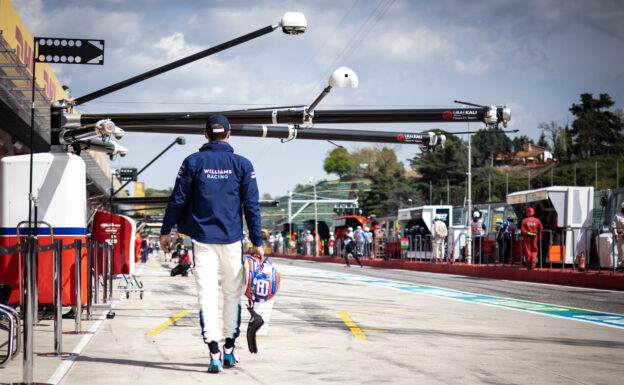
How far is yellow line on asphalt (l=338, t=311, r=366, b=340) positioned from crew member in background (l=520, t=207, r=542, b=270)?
36.2 ft

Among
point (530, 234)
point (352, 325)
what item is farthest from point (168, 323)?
point (530, 234)

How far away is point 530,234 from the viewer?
20.3 metres

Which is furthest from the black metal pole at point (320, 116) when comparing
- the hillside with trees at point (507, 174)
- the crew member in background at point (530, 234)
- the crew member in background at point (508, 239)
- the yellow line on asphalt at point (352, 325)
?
the hillside with trees at point (507, 174)

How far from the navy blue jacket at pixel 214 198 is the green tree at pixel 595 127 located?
115m

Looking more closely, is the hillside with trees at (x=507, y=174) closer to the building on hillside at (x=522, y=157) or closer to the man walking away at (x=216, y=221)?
the building on hillside at (x=522, y=157)

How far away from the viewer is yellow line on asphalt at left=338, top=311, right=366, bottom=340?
783 cm

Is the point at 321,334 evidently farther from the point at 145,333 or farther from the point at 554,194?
the point at 554,194

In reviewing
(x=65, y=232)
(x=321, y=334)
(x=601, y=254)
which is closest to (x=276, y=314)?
(x=321, y=334)

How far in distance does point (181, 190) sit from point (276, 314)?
4.77 m

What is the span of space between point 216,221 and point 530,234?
1614 cm

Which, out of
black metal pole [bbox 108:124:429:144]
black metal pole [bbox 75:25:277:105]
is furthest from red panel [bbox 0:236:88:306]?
black metal pole [bbox 108:124:429:144]

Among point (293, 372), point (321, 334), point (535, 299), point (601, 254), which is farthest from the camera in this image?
point (601, 254)

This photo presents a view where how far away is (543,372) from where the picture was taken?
18.4ft

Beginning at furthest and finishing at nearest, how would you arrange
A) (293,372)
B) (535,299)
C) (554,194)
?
(554,194)
(535,299)
(293,372)
